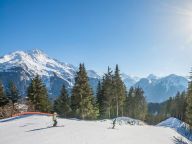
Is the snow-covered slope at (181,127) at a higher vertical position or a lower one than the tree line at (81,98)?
lower

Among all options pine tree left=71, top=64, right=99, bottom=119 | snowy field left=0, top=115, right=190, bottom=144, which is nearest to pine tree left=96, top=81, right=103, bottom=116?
pine tree left=71, top=64, right=99, bottom=119

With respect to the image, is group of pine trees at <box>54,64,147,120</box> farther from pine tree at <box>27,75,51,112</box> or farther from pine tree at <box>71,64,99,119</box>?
pine tree at <box>27,75,51,112</box>

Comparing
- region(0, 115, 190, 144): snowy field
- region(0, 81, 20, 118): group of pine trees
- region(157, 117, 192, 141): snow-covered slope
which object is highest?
region(0, 81, 20, 118): group of pine trees

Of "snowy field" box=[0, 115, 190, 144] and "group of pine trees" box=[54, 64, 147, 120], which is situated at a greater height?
"group of pine trees" box=[54, 64, 147, 120]

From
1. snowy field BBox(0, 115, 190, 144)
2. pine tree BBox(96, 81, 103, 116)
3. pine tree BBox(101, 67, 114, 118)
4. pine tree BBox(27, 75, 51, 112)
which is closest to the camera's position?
snowy field BBox(0, 115, 190, 144)

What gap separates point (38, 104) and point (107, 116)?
23240 millimetres

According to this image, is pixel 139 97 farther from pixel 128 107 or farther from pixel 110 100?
pixel 110 100

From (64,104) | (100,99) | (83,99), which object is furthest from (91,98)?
(64,104)

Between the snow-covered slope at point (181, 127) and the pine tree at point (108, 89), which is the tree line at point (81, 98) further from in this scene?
the snow-covered slope at point (181, 127)

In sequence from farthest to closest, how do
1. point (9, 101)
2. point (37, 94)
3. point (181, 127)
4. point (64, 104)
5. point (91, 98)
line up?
point (64, 104) → point (181, 127) → point (91, 98) → point (37, 94) → point (9, 101)

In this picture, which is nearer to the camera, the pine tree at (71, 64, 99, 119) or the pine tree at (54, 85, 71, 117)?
the pine tree at (71, 64, 99, 119)

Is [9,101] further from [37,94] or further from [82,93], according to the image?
[82,93]

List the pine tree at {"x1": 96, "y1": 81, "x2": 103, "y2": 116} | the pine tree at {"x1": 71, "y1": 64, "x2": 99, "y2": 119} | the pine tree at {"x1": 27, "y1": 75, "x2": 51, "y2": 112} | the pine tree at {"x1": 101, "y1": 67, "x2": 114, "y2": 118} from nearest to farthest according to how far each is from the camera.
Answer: the pine tree at {"x1": 71, "y1": 64, "x2": 99, "y2": 119} < the pine tree at {"x1": 27, "y1": 75, "x2": 51, "y2": 112} < the pine tree at {"x1": 101, "y1": 67, "x2": 114, "y2": 118} < the pine tree at {"x1": 96, "y1": 81, "x2": 103, "y2": 116}

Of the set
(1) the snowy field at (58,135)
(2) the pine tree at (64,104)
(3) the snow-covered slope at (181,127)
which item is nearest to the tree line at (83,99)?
(2) the pine tree at (64,104)
